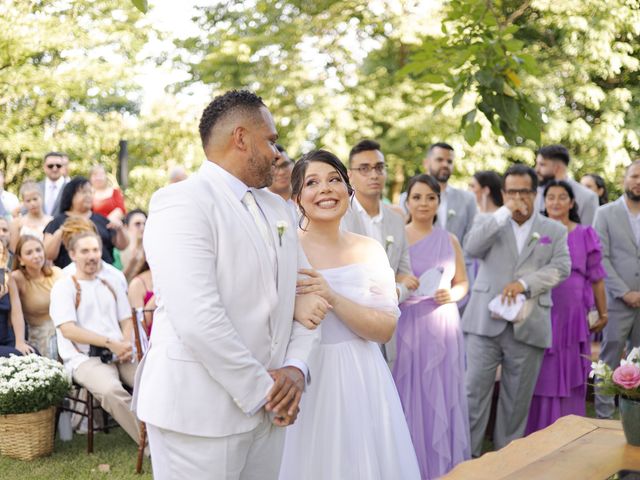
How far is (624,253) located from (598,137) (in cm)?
1058

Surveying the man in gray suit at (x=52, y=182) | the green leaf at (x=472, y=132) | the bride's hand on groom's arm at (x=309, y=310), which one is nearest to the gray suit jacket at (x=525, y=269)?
the green leaf at (x=472, y=132)

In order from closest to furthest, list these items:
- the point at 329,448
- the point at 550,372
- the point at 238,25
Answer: the point at 329,448
the point at 550,372
the point at 238,25

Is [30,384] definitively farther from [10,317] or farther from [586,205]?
[586,205]

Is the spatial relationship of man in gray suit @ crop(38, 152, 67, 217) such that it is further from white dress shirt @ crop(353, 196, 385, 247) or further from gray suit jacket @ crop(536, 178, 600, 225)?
gray suit jacket @ crop(536, 178, 600, 225)

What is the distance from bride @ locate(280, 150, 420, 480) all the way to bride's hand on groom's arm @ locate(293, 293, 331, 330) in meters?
0.33

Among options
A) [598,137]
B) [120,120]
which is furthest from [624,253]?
[120,120]

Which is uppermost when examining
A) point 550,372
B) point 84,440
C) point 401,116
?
point 401,116

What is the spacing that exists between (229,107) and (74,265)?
4.44 m

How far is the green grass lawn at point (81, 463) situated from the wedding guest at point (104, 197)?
12.7 feet

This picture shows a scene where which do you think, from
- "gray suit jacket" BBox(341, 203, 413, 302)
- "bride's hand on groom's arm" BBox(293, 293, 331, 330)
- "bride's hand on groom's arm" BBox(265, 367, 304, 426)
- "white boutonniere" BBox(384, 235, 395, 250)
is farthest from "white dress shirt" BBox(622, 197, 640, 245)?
"bride's hand on groom's arm" BBox(265, 367, 304, 426)

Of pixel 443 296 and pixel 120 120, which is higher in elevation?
pixel 120 120

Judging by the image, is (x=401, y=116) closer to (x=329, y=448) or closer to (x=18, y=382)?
(x=18, y=382)

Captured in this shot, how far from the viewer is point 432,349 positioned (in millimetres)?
5594

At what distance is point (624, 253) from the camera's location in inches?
286
